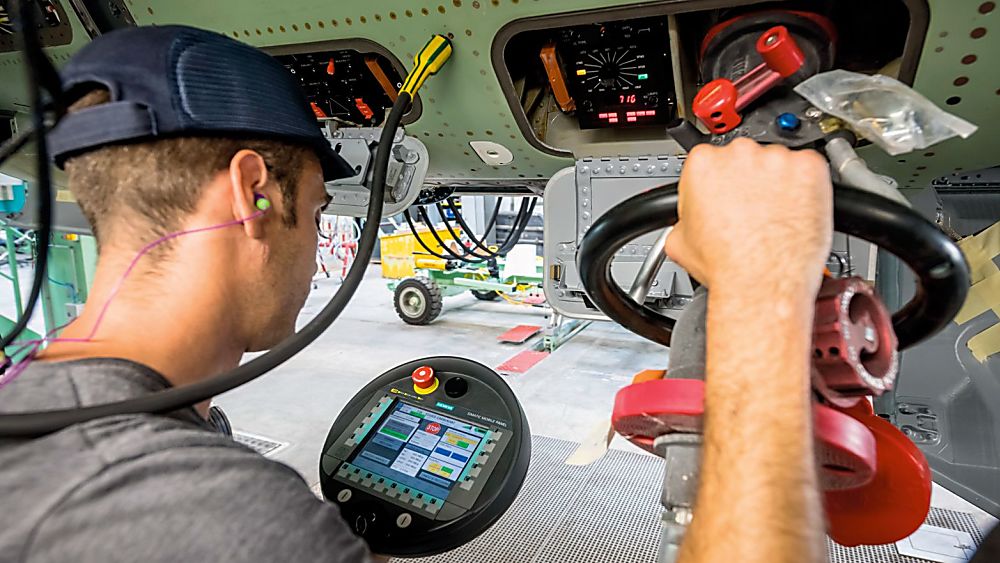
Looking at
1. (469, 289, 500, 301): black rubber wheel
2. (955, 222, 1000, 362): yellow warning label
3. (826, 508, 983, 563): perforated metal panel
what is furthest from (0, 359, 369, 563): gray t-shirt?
(469, 289, 500, 301): black rubber wheel

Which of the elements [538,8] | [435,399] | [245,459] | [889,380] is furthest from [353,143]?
[889,380]

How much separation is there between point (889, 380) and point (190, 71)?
96 centimetres

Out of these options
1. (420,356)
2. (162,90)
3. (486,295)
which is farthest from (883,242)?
(486,295)

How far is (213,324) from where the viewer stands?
0.86m

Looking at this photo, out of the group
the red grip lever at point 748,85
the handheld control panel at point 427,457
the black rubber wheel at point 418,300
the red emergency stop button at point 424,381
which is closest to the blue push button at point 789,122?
the red grip lever at point 748,85

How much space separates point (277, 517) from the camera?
61 cm

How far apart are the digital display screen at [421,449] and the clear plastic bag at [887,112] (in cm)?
87

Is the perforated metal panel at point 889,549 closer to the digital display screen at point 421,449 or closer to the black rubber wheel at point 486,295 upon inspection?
the digital display screen at point 421,449

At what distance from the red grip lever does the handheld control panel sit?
0.69 metres

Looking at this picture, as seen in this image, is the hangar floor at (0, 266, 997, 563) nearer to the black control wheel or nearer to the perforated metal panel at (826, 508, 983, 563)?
the perforated metal panel at (826, 508, 983, 563)

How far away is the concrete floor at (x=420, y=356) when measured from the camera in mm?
3299

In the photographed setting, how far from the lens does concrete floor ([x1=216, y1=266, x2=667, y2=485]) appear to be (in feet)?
10.8

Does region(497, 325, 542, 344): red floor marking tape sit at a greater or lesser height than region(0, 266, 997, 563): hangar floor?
greater

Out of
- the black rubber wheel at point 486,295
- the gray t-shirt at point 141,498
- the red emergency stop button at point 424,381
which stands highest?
the gray t-shirt at point 141,498
